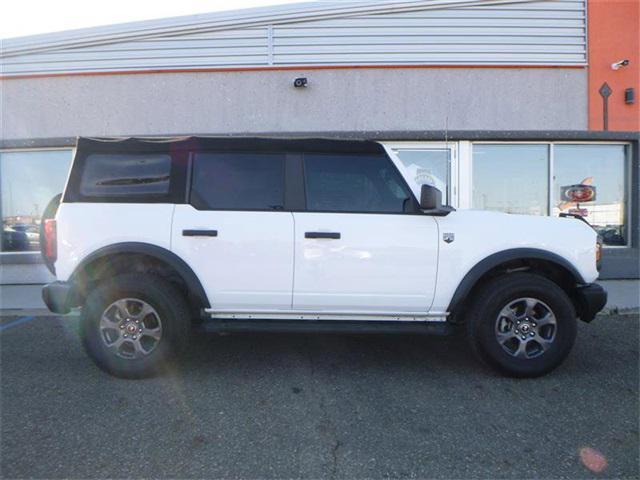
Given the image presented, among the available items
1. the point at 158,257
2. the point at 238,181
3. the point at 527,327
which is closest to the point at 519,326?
the point at 527,327

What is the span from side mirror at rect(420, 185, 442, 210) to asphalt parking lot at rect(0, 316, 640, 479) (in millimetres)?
1448

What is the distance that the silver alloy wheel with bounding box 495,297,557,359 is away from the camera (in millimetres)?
3416

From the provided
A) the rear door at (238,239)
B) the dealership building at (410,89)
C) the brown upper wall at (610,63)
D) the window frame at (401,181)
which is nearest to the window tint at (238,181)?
the rear door at (238,239)

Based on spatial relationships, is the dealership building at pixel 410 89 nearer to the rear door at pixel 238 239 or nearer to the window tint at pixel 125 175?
the window tint at pixel 125 175

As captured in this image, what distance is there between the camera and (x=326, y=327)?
3.48 meters

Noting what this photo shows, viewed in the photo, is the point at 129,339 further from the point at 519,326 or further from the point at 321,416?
the point at 519,326

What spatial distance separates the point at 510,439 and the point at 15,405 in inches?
136

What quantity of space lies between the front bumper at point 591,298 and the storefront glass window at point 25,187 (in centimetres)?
841

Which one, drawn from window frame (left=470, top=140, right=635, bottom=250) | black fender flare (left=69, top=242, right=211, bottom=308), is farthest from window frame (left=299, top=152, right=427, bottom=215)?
window frame (left=470, top=140, right=635, bottom=250)

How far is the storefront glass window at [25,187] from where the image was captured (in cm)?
788

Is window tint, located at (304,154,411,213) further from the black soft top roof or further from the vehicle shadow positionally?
the vehicle shadow

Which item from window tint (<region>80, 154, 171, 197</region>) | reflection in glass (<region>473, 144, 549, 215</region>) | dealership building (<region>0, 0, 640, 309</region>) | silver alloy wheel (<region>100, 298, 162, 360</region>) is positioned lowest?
silver alloy wheel (<region>100, 298, 162, 360</region>)

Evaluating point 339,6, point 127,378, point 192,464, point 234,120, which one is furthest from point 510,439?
point 339,6

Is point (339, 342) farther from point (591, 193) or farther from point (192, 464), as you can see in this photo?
point (591, 193)
